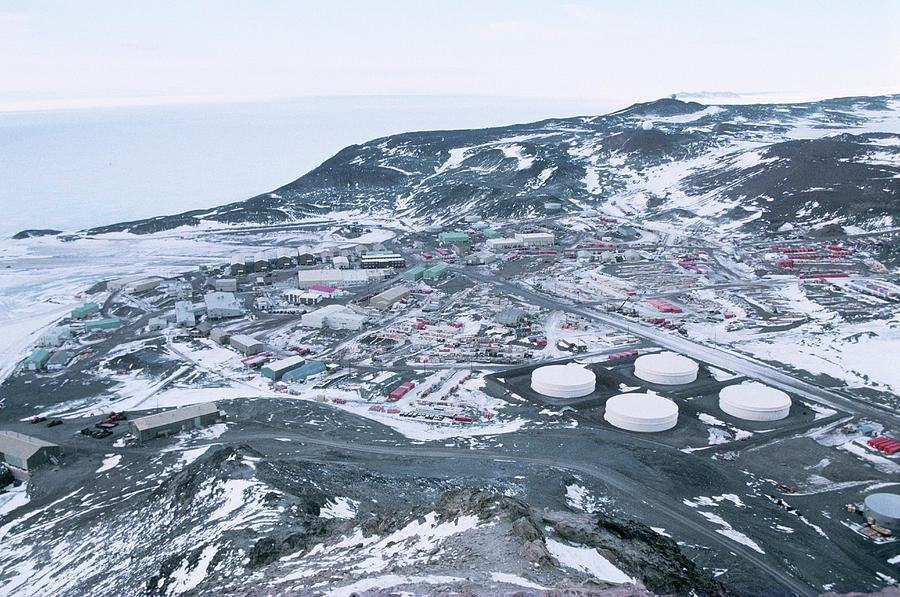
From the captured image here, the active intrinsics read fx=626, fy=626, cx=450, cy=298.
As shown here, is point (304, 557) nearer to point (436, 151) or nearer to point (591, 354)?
point (591, 354)

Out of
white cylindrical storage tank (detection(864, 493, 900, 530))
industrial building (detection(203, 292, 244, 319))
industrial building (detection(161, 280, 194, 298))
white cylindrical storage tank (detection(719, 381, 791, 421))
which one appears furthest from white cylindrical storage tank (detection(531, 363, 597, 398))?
industrial building (detection(161, 280, 194, 298))

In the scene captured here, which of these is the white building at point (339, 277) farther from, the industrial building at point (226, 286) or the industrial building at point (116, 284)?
the industrial building at point (116, 284)

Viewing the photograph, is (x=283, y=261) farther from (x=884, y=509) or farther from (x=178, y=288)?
(x=884, y=509)

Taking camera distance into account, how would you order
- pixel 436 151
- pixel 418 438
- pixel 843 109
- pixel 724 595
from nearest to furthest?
pixel 724 595 → pixel 418 438 → pixel 436 151 → pixel 843 109

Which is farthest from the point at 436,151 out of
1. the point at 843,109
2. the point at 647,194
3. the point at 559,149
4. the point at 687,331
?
the point at 843,109

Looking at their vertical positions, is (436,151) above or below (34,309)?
above

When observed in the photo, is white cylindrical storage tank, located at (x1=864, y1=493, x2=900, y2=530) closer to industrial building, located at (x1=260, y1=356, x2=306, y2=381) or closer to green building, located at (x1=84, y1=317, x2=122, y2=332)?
industrial building, located at (x1=260, y1=356, x2=306, y2=381)
